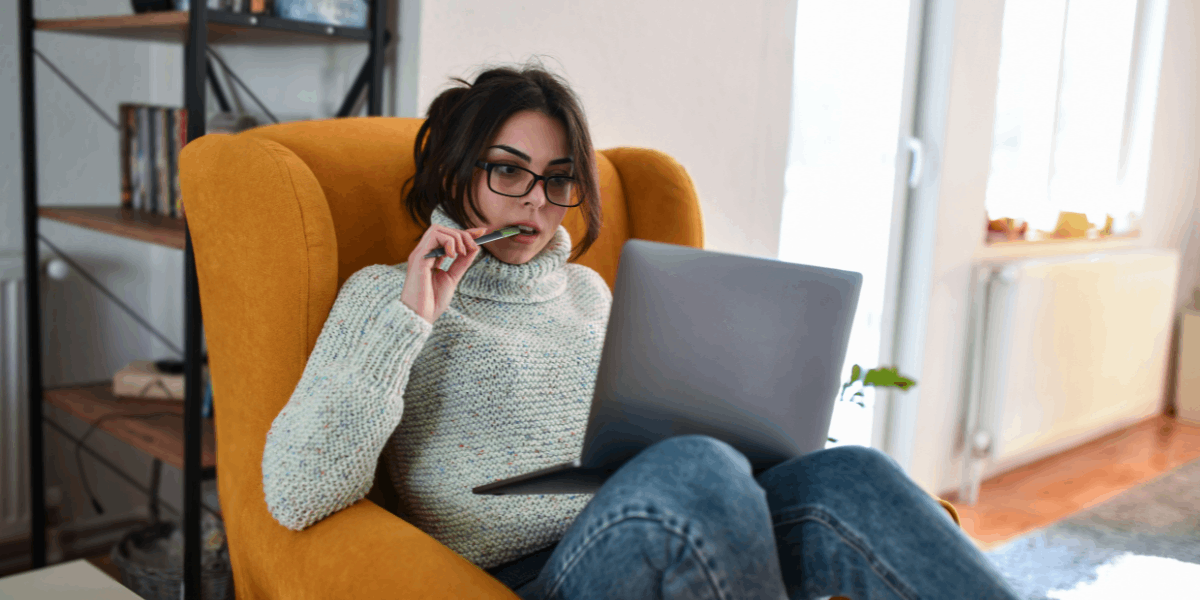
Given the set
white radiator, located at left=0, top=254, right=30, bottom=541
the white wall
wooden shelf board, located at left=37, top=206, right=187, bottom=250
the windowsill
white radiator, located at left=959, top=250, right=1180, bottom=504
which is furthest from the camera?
the windowsill

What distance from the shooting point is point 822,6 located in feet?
7.23

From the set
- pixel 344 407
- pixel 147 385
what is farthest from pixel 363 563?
pixel 147 385

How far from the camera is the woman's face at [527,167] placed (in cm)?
111

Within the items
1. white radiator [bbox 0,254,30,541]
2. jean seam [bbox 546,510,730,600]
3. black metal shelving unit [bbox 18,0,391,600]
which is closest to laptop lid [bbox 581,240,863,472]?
jean seam [bbox 546,510,730,600]

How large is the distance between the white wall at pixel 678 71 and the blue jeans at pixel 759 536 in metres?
0.93

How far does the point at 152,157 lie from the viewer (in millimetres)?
1689

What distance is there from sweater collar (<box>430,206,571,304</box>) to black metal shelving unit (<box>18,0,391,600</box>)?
0.43m

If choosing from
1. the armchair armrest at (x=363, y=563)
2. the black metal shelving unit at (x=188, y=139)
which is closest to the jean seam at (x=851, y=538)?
the armchair armrest at (x=363, y=563)

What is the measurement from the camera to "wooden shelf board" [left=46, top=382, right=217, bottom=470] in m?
1.44

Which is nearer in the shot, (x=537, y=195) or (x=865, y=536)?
(x=865, y=536)

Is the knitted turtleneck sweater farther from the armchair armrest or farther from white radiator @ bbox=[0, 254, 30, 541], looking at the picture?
white radiator @ bbox=[0, 254, 30, 541]

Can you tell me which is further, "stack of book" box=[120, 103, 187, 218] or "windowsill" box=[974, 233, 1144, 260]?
"windowsill" box=[974, 233, 1144, 260]

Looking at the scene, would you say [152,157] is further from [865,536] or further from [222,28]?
[865,536]

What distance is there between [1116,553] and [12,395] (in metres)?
2.60
